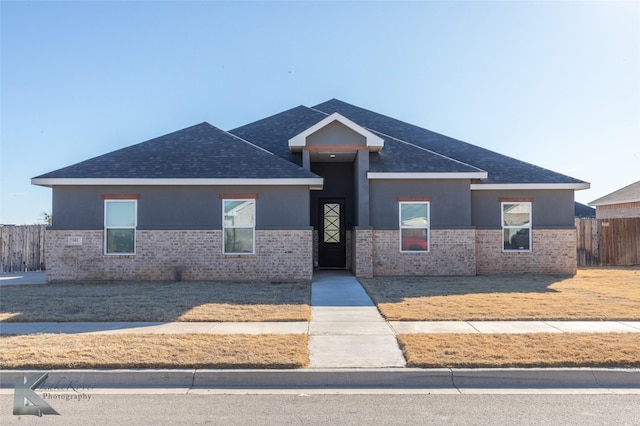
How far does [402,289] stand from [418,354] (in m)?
6.93

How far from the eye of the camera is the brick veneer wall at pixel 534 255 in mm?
18281

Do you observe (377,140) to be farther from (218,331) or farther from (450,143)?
(218,331)

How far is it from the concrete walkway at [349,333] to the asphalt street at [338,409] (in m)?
1.00

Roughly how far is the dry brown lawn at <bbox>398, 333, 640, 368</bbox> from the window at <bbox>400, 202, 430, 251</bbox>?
8903mm

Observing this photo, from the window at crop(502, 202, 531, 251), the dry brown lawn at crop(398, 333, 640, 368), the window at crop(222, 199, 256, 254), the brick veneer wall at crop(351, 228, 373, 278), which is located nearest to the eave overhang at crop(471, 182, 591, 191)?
the window at crop(502, 202, 531, 251)

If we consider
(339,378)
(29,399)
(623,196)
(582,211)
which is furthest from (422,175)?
(582,211)

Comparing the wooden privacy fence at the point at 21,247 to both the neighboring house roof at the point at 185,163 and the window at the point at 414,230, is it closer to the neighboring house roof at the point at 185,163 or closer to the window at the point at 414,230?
the neighboring house roof at the point at 185,163

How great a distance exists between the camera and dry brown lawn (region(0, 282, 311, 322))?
32.7ft

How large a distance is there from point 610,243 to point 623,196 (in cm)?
866

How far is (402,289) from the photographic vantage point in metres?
14.0

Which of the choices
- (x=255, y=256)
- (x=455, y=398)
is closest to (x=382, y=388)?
(x=455, y=398)

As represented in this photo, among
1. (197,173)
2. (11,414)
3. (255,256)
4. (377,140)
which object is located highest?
(377,140)

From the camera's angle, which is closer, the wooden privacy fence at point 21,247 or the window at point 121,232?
the window at point 121,232

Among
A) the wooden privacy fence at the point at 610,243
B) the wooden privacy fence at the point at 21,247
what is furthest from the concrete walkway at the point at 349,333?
the wooden privacy fence at the point at 610,243
